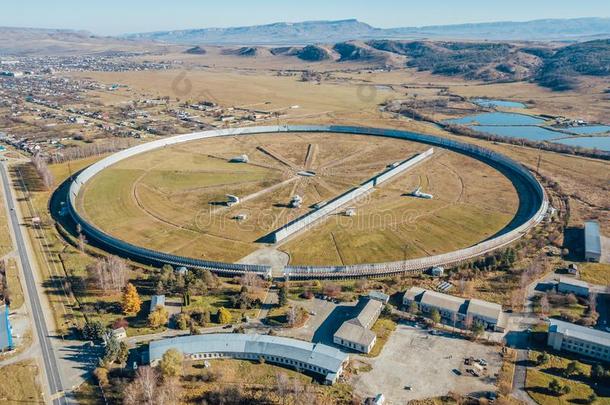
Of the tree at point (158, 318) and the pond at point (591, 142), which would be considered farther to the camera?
the pond at point (591, 142)

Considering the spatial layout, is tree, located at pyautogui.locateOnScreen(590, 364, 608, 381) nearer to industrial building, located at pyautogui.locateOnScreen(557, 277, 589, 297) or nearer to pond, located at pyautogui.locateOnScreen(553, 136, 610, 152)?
industrial building, located at pyautogui.locateOnScreen(557, 277, 589, 297)

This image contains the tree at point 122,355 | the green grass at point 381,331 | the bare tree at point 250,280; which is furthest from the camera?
the bare tree at point 250,280

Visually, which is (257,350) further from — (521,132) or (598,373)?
(521,132)

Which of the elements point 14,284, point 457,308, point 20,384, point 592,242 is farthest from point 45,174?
point 592,242

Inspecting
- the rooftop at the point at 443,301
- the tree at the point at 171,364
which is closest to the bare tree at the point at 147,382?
the tree at the point at 171,364

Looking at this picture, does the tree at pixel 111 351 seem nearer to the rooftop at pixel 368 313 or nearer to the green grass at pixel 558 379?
the rooftop at pixel 368 313

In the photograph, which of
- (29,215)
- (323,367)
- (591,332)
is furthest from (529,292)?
(29,215)
